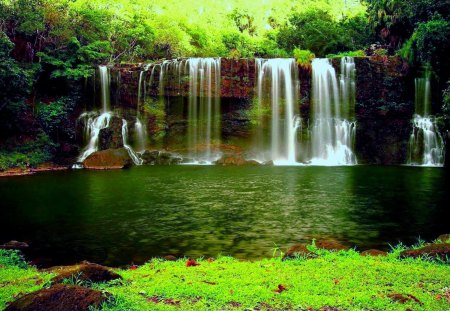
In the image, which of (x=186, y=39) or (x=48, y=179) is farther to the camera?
(x=186, y=39)

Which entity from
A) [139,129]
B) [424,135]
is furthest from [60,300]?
[424,135]

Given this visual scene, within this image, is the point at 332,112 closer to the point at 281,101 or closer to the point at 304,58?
the point at 281,101

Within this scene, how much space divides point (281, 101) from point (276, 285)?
2652cm

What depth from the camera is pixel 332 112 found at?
31.0 m

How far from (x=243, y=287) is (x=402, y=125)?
91.0 feet

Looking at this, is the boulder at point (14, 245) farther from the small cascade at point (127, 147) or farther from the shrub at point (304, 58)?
the shrub at point (304, 58)

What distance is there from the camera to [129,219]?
38.1 ft

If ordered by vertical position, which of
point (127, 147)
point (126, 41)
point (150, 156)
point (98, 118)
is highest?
point (126, 41)

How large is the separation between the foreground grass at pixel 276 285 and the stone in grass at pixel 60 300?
16 centimetres

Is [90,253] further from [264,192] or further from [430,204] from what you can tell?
[430,204]

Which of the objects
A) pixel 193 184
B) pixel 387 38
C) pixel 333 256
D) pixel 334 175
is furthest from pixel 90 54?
pixel 333 256

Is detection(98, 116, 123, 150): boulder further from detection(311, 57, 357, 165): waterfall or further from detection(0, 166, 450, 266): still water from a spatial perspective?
detection(311, 57, 357, 165): waterfall

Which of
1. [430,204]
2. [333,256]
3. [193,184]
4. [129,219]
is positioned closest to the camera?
[333,256]

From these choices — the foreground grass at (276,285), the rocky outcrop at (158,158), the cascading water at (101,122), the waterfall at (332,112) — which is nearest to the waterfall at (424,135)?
the waterfall at (332,112)
